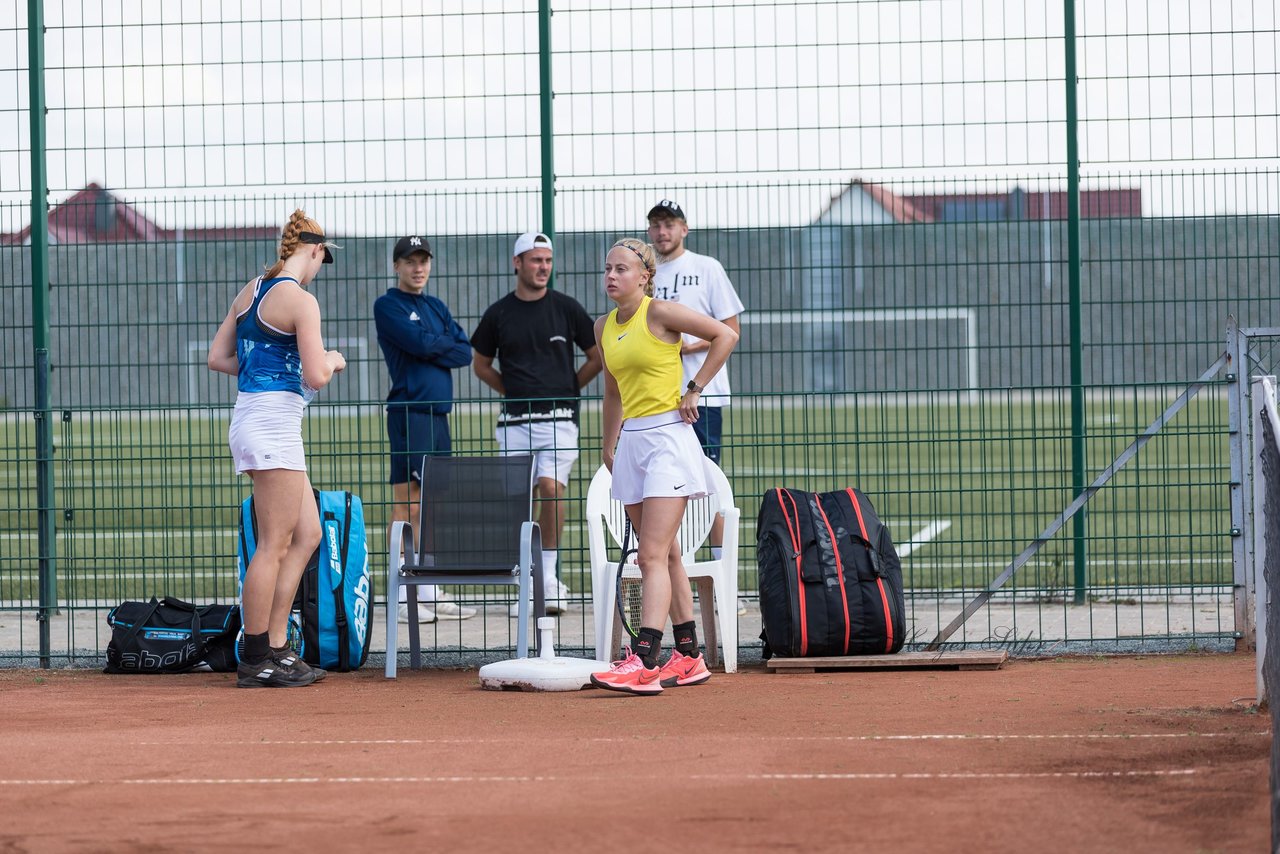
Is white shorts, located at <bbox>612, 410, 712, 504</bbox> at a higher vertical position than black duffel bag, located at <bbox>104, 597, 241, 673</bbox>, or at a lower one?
higher


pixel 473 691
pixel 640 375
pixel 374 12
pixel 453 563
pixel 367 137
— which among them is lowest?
pixel 473 691

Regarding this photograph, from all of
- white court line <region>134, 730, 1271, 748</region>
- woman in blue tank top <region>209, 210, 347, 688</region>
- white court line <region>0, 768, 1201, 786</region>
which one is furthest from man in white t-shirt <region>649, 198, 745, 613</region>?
white court line <region>0, 768, 1201, 786</region>

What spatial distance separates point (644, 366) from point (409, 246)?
93.3 inches

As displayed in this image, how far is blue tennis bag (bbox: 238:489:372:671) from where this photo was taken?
318 inches

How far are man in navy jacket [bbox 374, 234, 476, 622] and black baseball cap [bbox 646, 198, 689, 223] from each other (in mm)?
1295

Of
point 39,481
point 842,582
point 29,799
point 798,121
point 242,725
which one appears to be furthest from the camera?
point 798,121

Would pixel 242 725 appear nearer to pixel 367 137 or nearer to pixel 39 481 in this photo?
pixel 39 481

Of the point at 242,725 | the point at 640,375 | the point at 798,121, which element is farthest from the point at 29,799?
the point at 798,121

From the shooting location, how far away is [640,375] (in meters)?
7.32

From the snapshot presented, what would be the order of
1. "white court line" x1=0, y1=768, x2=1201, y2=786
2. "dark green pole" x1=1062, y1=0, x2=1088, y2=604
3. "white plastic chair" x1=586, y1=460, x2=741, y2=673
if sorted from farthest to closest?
"dark green pole" x1=1062, y1=0, x2=1088, y2=604 → "white plastic chair" x1=586, y1=460, x2=741, y2=673 → "white court line" x1=0, y1=768, x2=1201, y2=786

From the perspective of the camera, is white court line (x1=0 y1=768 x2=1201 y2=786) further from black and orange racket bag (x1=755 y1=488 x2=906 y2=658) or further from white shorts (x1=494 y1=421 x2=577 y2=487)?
white shorts (x1=494 y1=421 x2=577 y2=487)

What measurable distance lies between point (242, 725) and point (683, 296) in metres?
3.77

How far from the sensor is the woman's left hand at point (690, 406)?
7266mm

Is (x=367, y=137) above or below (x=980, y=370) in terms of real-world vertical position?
above
